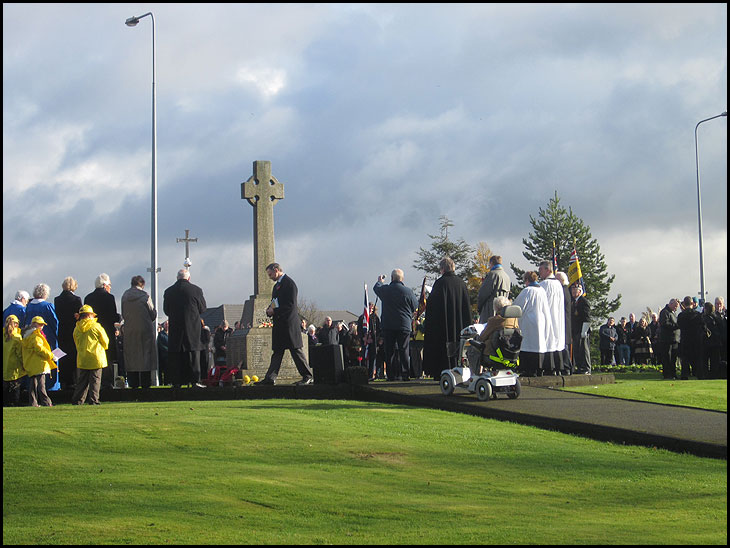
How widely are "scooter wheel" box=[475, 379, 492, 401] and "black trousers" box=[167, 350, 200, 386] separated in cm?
572

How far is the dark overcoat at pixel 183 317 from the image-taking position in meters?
17.8

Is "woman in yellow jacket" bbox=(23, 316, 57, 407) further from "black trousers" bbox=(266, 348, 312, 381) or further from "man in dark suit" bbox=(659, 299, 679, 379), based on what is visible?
"man in dark suit" bbox=(659, 299, 679, 379)

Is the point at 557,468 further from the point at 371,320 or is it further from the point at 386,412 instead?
the point at 371,320

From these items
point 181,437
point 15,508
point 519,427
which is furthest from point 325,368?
point 15,508

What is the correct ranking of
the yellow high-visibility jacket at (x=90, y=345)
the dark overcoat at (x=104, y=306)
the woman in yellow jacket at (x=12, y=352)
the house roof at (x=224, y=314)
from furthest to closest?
the house roof at (x=224, y=314), the dark overcoat at (x=104, y=306), the yellow high-visibility jacket at (x=90, y=345), the woman in yellow jacket at (x=12, y=352)

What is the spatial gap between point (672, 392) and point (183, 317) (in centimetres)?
883

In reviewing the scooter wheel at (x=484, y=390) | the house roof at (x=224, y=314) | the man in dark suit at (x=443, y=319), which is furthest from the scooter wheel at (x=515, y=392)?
the house roof at (x=224, y=314)

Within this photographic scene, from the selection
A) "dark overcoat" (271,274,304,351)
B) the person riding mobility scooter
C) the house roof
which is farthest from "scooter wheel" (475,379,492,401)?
the house roof

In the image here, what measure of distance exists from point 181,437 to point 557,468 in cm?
422

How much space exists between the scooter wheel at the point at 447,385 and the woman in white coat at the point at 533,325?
2.97 metres

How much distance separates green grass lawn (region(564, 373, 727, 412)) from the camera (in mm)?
16375

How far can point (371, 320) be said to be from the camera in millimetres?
26562

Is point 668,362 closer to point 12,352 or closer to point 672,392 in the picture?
point 672,392

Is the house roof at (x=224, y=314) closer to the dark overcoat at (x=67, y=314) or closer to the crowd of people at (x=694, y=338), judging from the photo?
the crowd of people at (x=694, y=338)
